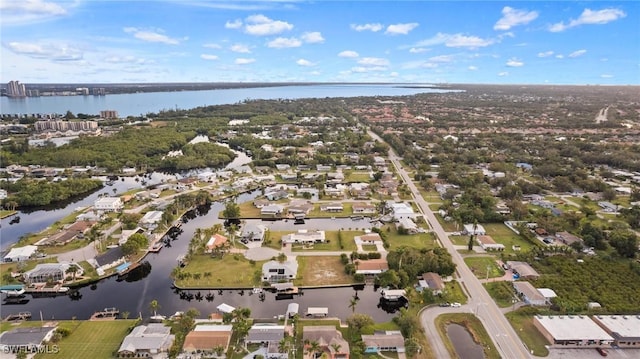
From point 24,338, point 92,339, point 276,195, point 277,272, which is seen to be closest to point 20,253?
point 24,338

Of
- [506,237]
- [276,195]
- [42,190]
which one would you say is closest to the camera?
[506,237]

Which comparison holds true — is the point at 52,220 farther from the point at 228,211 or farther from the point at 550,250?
the point at 550,250

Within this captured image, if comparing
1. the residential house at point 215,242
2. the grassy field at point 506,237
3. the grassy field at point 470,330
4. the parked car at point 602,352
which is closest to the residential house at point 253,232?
the residential house at point 215,242

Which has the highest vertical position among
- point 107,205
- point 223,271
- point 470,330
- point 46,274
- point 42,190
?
point 42,190

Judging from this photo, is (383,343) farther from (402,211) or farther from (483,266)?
(402,211)

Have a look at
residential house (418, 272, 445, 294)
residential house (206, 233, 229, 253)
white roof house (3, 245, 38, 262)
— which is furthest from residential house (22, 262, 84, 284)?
residential house (418, 272, 445, 294)

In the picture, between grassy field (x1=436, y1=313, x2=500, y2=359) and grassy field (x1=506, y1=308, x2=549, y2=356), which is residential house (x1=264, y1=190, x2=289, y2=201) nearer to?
grassy field (x1=436, y1=313, x2=500, y2=359)
